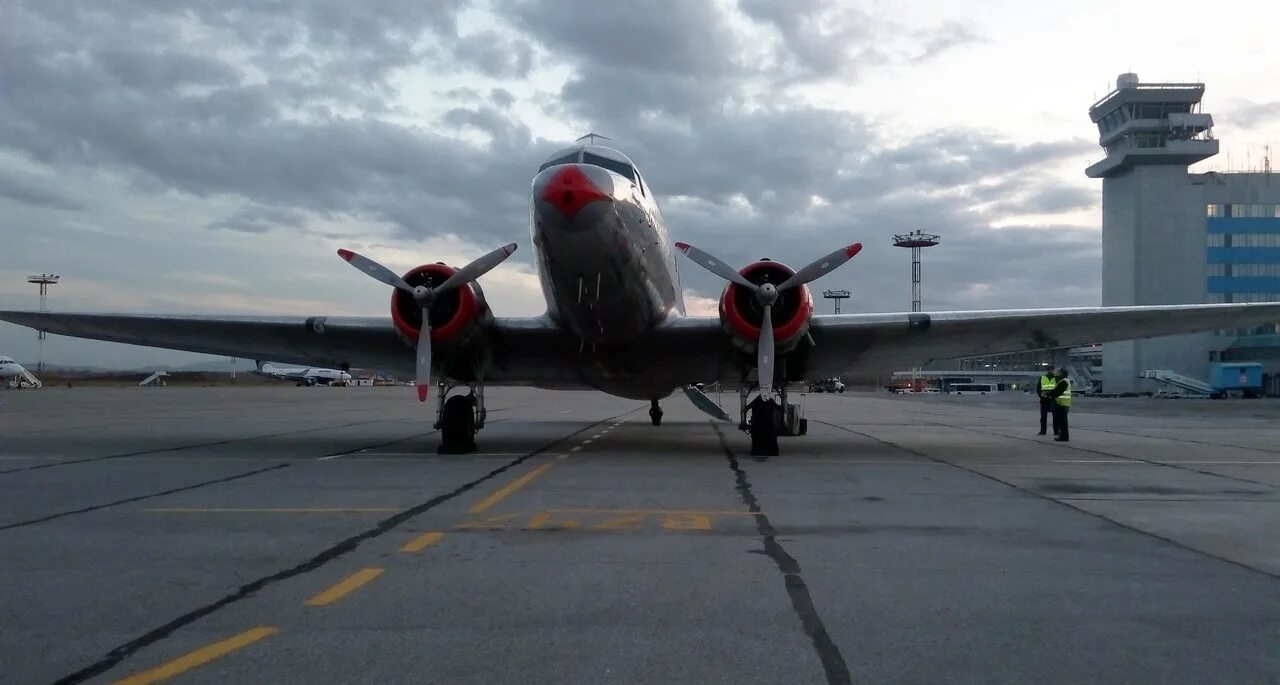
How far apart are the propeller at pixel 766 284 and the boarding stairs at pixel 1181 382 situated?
71.4 meters

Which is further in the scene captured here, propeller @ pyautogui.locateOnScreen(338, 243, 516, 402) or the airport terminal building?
the airport terminal building

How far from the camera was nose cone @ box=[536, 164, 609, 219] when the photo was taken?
45.1 feet

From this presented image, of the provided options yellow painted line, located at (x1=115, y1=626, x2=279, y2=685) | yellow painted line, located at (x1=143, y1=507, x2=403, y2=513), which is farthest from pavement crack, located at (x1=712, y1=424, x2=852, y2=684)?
yellow painted line, located at (x1=143, y1=507, x2=403, y2=513)

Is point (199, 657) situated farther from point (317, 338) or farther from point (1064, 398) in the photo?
point (1064, 398)

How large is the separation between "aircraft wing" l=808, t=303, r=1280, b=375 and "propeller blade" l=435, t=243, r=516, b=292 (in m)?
5.57

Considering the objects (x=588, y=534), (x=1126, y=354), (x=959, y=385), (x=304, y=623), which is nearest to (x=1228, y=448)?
(x=588, y=534)

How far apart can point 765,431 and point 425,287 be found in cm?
643

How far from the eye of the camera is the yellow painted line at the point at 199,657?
14.3 ft

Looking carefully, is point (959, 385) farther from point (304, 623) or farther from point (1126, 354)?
point (304, 623)

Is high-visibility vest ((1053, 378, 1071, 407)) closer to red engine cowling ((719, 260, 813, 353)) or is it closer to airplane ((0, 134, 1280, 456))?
airplane ((0, 134, 1280, 456))

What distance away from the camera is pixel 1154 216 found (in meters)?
84.3

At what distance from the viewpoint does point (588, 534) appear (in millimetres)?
8484

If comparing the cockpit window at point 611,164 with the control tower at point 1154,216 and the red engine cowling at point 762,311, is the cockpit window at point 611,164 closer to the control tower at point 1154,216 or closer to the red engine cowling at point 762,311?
the red engine cowling at point 762,311

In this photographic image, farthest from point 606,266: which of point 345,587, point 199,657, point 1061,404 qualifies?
point 1061,404
